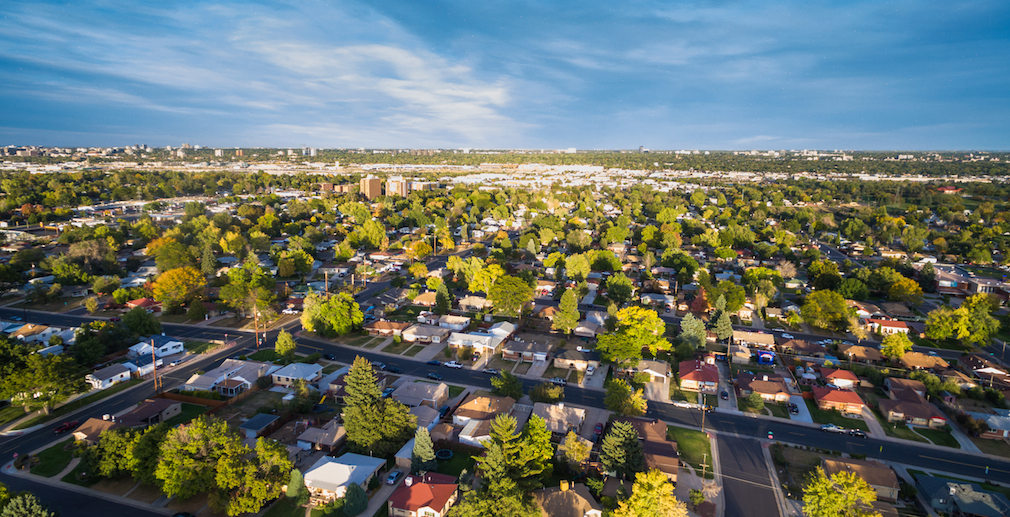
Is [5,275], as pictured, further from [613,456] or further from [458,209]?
[458,209]

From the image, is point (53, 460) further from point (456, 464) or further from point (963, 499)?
point (963, 499)

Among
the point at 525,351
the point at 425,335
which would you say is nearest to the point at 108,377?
the point at 425,335

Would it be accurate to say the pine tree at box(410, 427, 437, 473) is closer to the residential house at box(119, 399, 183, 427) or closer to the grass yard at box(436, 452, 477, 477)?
the grass yard at box(436, 452, 477, 477)

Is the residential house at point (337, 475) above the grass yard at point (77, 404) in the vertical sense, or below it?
above

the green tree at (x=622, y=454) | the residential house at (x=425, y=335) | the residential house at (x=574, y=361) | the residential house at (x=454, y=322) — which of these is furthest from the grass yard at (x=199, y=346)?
the green tree at (x=622, y=454)

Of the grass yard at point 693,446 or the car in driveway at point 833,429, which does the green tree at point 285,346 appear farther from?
the car in driveway at point 833,429

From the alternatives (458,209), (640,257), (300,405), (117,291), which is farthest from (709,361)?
(458,209)
